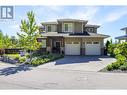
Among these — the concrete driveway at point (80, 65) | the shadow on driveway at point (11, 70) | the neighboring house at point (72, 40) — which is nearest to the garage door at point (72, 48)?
the neighboring house at point (72, 40)

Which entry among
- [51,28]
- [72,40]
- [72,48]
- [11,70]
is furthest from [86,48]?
[11,70]

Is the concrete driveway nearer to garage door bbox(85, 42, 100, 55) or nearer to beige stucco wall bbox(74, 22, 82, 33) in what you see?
garage door bbox(85, 42, 100, 55)

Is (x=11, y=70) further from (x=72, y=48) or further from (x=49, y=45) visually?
(x=49, y=45)

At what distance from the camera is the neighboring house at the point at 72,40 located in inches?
1308

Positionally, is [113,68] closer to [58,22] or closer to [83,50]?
[83,50]

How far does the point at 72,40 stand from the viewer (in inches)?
1312

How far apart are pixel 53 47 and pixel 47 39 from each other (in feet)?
4.57

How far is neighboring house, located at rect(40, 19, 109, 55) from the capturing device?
33.2m

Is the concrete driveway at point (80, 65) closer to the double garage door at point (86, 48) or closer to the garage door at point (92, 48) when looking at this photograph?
the double garage door at point (86, 48)

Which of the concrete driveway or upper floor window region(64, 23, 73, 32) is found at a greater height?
upper floor window region(64, 23, 73, 32)

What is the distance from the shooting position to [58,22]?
3547 centimetres

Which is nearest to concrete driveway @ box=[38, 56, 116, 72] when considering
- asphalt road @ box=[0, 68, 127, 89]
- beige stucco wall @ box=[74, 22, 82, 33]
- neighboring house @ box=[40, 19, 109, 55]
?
asphalt road @ box=[0, 68, 127, 89]

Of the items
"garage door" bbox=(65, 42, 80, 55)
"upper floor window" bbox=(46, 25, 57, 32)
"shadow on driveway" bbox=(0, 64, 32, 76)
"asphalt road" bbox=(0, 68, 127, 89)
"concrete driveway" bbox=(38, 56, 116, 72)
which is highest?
"upper floor window" bbox=(46, 25, 57, 32)
